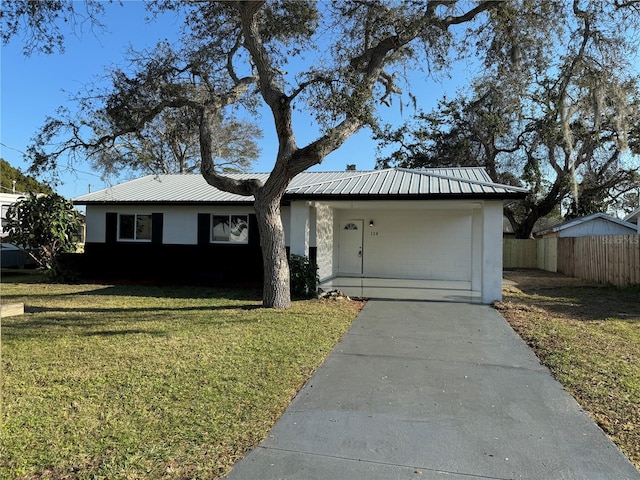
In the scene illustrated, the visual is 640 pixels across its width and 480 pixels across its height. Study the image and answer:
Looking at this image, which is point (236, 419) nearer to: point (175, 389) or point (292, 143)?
point (175, 389)

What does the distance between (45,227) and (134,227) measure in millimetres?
2639

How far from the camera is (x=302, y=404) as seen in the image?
167 inches

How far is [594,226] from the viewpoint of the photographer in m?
23.7

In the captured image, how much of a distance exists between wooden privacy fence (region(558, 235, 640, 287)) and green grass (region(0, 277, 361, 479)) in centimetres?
985

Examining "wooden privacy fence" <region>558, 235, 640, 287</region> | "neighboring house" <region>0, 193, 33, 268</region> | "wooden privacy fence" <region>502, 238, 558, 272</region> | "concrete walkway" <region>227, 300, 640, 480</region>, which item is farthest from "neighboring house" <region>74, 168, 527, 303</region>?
"wooden privacy fence" <region>502, 238, 558, 272</region>

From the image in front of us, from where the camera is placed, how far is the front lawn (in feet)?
13.4

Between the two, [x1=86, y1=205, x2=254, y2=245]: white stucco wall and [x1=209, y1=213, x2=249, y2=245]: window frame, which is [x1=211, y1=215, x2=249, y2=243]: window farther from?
[x1=86, y1=205, x2=254, y2=245]: white stucco wall

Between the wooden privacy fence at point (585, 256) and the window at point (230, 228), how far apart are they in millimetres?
11971

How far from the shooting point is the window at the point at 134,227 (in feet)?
47.9

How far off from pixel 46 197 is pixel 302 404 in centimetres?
1390

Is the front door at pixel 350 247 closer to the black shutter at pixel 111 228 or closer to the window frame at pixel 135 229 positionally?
the window frame at pixel 135 229

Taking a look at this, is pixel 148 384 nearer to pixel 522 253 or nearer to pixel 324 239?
pixel 324 239

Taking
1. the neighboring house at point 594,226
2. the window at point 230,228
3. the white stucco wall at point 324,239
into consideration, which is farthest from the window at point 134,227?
the neighboring house at point 594,226

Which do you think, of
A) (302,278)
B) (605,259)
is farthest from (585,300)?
(302,278)
